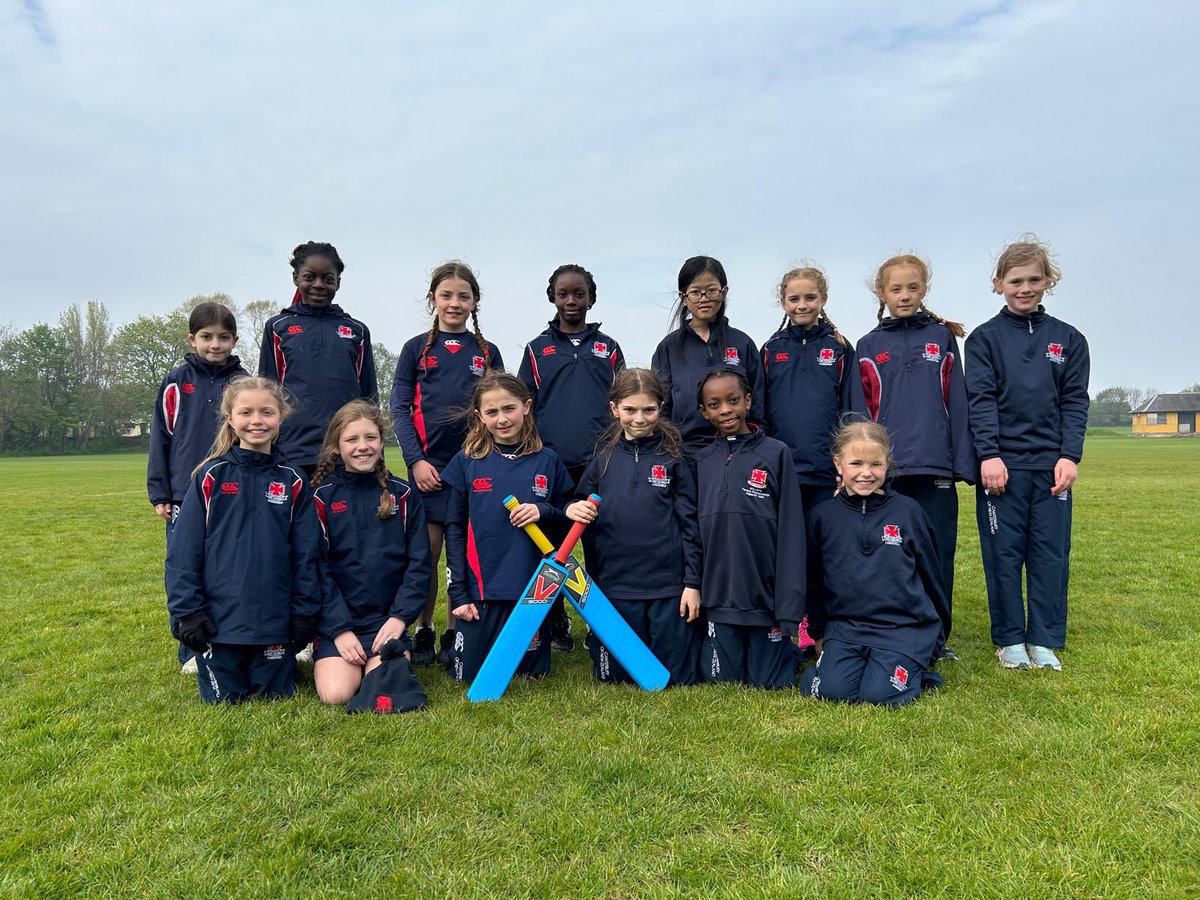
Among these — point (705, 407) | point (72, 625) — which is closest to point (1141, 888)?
point (705, 407)

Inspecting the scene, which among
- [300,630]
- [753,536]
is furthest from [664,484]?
[300,630]

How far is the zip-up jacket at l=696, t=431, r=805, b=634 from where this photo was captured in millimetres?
4082

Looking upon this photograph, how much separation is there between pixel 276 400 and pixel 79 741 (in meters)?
1.86

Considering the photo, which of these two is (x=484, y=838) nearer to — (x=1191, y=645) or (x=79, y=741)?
(x=79, y=741)

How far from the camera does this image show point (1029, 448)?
14.6 ft

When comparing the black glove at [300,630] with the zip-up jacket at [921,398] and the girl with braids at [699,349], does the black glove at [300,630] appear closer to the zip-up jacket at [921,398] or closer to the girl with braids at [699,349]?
the girl with braids at [699,349]

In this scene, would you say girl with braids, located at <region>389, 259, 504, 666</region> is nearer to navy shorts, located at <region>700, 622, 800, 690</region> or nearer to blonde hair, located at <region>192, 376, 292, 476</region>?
blonde hair, located at <region>192, 376, 292, 476</region>

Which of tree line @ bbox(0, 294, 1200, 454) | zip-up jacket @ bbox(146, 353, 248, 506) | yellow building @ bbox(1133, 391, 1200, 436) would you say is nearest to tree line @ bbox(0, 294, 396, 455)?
tree line @ bbox(0, 294, 1200, 454)

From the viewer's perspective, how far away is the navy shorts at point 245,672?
12.7ft

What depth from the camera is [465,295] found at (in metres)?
4.84

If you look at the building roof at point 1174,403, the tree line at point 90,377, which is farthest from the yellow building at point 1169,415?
the tree line at point 90,377

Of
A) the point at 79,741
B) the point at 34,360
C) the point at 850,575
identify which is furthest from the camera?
the point at 34,360

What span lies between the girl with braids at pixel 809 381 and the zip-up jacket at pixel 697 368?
149 mm

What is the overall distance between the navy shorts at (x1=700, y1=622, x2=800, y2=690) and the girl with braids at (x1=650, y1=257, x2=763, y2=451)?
114cm
